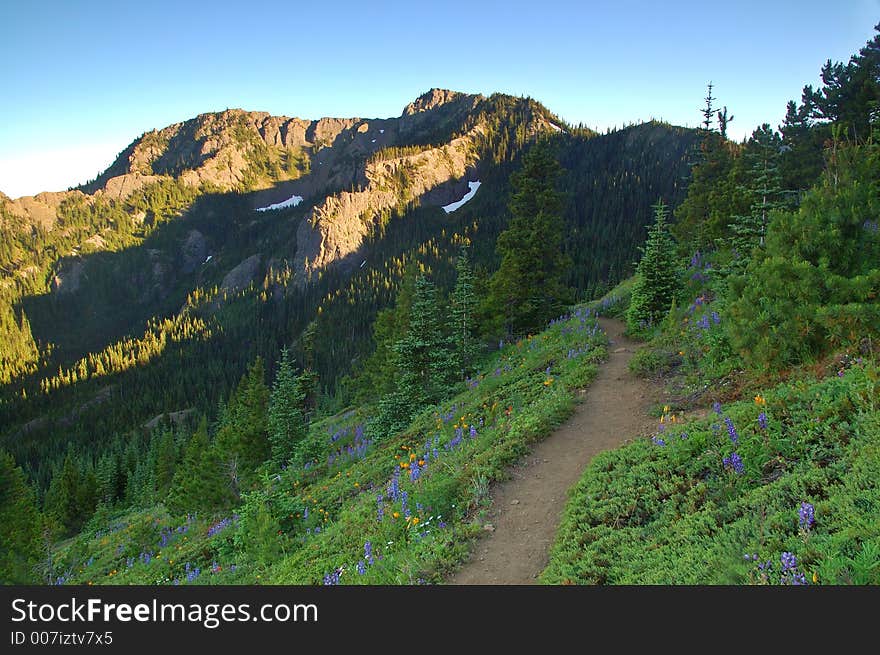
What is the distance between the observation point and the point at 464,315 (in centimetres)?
2086

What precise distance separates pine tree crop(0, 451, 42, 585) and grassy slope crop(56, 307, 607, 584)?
2540 millimetres

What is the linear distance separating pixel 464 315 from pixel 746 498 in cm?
1658

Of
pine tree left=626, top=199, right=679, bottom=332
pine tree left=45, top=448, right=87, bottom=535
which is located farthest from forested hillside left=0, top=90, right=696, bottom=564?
pine tree left=626, top=199, right=679, bottom=332

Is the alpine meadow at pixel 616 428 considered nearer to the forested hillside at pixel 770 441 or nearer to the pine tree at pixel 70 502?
the forested hillside at pixel 770 441

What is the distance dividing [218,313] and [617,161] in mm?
168094

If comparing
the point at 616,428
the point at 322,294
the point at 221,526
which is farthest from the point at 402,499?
the point at 322,294

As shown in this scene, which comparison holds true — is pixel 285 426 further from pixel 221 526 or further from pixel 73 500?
pixel 73 500

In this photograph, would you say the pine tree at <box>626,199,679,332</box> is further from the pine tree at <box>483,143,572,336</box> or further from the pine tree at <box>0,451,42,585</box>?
the pine tree at <box>0,451,42,585</box>

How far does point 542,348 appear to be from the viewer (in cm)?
1667

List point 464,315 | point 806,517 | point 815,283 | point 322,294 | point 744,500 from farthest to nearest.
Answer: point 322,294 < point 464,315 < point 815,283 < point 744,500 < point 806,517

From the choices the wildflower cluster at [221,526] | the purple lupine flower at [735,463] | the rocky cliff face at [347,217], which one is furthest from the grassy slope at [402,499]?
the rocky cliff face at [347,217]

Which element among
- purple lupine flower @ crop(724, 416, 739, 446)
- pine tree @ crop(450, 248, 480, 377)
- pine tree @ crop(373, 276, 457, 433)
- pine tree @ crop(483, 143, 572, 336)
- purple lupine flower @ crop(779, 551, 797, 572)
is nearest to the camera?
purple lupine flower @ crop(779, 551, 797, 572)

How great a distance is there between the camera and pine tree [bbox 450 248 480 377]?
20.1 m
